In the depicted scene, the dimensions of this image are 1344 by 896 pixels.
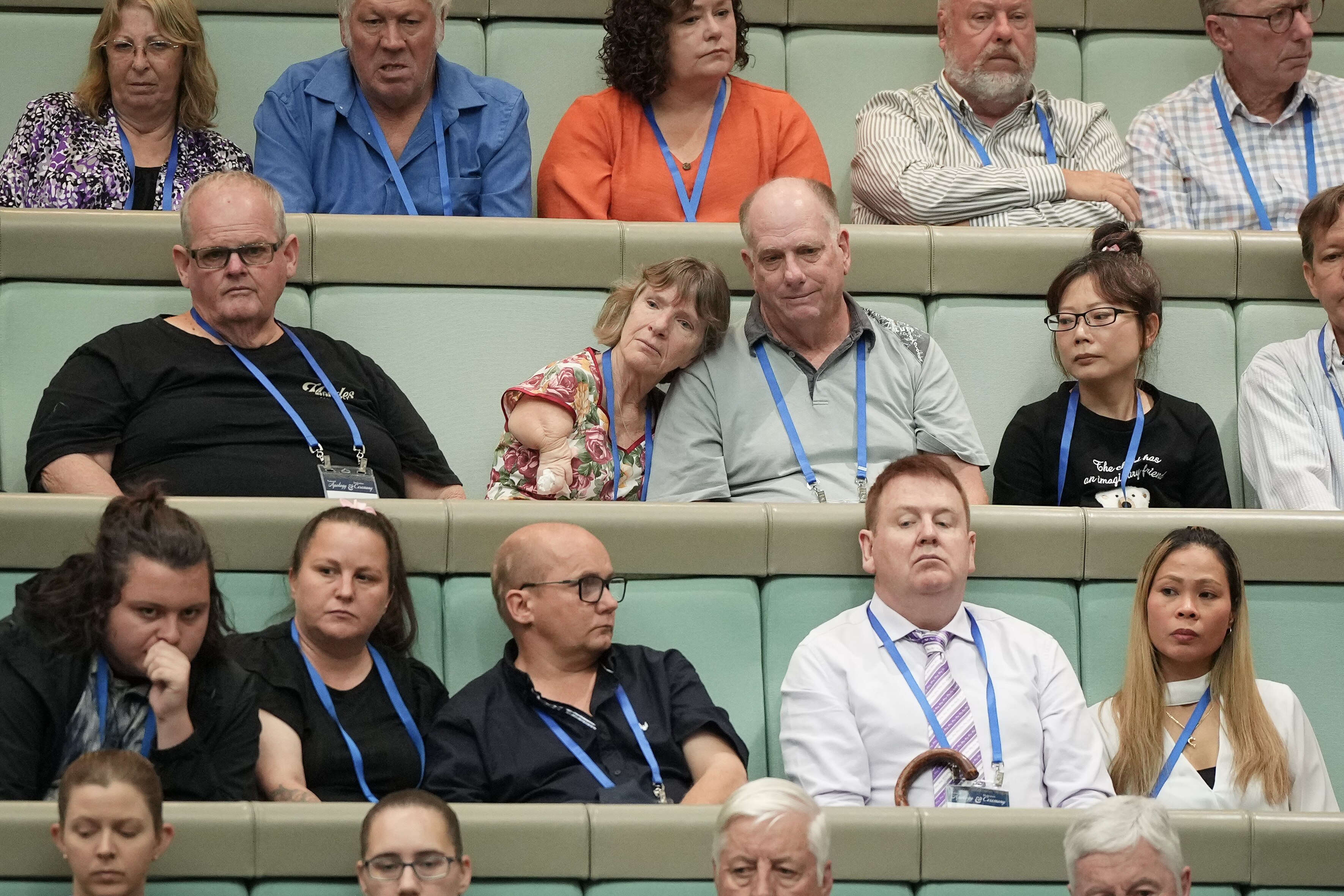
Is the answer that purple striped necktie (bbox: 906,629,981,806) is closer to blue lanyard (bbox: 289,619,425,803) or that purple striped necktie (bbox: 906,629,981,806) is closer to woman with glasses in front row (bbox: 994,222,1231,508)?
woman with glasses in front row (bbox: 994,222,1231,508)

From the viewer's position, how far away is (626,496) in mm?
3088

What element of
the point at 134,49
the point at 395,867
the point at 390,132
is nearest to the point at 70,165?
the point at 134,49

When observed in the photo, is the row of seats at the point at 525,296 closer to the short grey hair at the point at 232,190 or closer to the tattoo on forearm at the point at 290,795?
the short grey hair at the point at 232,190

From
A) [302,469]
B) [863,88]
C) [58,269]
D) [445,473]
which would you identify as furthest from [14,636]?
[863,88]

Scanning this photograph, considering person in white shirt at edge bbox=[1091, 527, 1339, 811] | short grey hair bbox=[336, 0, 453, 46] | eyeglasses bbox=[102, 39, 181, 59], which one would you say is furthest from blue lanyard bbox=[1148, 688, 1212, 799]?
eyeglasses bbox=[102, 39, 181, 59]

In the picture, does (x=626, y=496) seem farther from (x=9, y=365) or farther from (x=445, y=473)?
(x=9, y=365)

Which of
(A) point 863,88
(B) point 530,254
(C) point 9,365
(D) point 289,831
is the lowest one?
(D) point 289,831

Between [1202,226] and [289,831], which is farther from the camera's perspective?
[1202,226]

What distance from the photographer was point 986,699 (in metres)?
2.63

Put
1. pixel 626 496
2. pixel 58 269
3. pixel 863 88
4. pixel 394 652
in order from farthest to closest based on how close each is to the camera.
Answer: pixel 863 88 → pixel 58 269 → pixel 626 496 → pixel 394 652

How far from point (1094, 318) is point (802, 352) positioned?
52cm

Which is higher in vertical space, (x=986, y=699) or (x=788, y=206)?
(x=788, y=206)

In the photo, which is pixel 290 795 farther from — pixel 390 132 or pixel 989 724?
pixel 390 132

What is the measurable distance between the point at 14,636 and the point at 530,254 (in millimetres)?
1371
